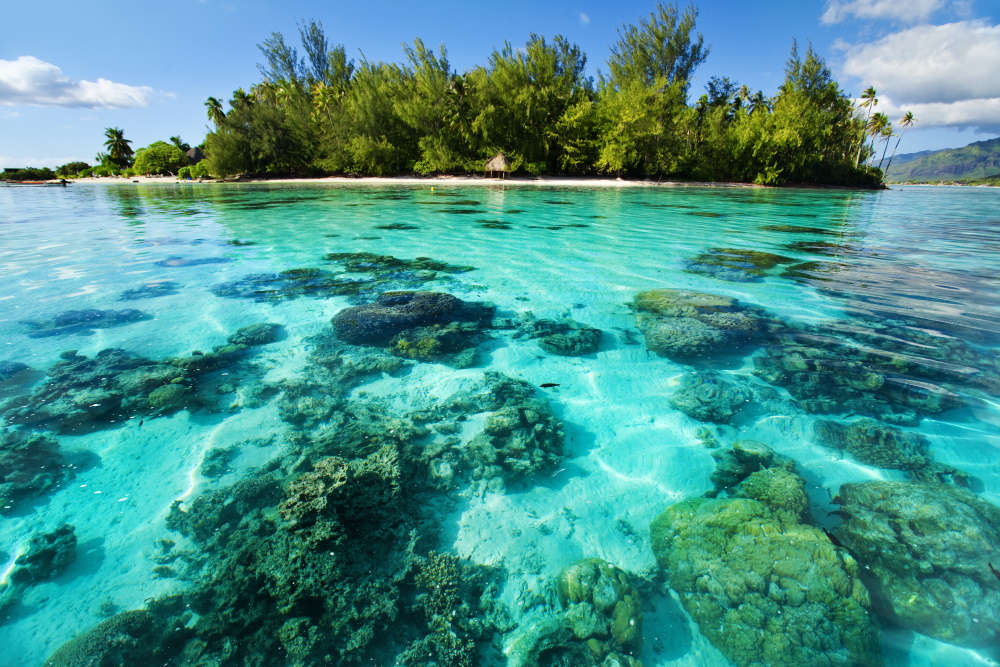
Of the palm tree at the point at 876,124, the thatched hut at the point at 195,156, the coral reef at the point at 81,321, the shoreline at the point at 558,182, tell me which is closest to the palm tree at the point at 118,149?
the thatched hut at the point at 195,156

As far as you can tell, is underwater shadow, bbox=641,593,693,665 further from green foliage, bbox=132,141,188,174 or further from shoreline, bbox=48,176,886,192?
green foliage, bbox=132,141,188,174

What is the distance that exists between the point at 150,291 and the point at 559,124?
121 feet

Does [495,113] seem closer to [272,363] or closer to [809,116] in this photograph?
[809,116]

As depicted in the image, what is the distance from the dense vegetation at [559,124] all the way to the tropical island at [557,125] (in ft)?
0.34

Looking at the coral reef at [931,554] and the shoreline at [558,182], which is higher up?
the shoreline at [558,182]

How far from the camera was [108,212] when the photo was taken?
723 inches

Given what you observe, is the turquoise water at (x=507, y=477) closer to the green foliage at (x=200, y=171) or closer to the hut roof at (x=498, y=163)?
the hut roof at (x=498, y=163)

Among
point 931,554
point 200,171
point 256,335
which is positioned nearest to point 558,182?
point 256,335

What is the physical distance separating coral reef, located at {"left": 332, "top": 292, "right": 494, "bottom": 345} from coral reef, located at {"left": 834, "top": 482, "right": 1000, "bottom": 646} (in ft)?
13.5

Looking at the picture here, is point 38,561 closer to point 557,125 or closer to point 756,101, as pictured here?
point 557,125

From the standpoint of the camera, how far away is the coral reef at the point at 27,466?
275cm

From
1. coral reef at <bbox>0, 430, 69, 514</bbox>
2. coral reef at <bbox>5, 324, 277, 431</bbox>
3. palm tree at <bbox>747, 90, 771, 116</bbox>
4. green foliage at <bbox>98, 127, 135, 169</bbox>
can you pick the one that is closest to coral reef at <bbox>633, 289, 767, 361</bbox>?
coral reef at <bbox>5, 324, 277, 431</bbox>

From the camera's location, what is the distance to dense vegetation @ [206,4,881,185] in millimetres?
35656

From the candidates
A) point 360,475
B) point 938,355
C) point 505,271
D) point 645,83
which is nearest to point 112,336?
point 360,475
